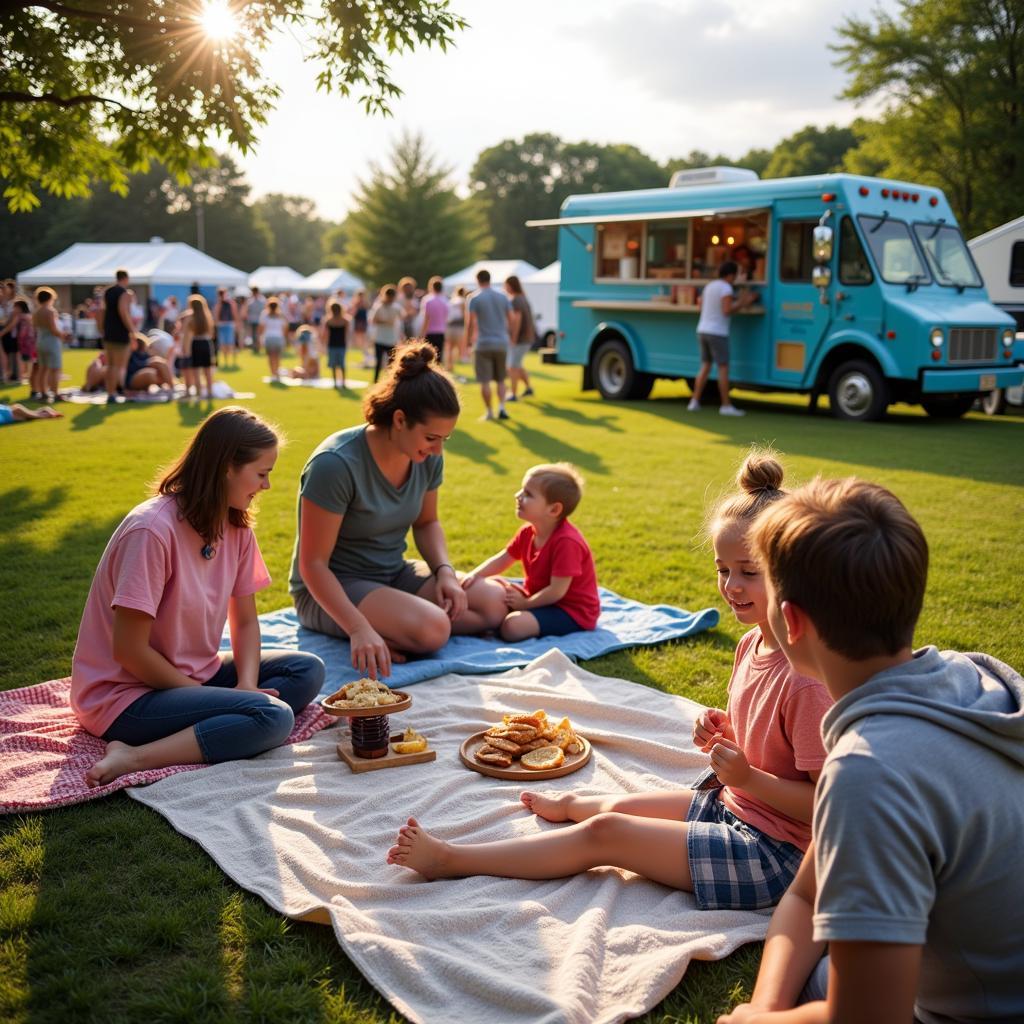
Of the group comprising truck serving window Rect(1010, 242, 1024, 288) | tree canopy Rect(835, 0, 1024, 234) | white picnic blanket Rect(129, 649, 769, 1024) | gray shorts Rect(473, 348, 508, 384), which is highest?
tree canopy Rect(835, 0, 1024, 234)

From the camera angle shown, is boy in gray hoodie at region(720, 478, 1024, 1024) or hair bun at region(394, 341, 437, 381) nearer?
boy in gray hoodie at region(720, 478, 1024, 1024)

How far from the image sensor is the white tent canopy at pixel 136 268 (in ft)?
116

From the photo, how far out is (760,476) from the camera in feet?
10.0

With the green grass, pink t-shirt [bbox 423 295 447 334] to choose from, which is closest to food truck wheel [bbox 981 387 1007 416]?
the green grass

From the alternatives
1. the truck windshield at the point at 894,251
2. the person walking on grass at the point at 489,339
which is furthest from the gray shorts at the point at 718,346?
the person walking on grass at the point at 489,339

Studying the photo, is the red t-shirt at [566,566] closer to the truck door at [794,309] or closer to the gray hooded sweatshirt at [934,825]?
the gray hooded sweatshirt at [934,825]

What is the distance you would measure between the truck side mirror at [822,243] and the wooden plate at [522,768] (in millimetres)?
10935

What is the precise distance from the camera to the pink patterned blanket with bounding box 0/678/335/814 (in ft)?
11.3

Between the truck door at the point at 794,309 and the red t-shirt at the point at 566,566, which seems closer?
the red t-shirt at the point at 566,566

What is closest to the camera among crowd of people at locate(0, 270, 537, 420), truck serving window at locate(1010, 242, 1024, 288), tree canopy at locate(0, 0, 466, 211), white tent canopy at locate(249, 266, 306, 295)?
tree canopy at locate(0, 0, 466, 211)

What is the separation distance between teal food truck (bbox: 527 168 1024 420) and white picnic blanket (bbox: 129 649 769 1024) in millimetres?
10409

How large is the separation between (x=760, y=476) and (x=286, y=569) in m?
4.42

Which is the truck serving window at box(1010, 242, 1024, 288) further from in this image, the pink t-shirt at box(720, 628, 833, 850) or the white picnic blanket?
the pink t-shirt at box(720, 628, 833, 850)

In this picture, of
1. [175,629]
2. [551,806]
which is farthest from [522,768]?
[175,629]
